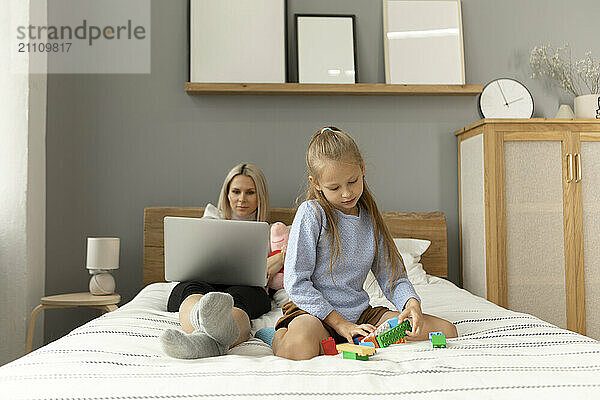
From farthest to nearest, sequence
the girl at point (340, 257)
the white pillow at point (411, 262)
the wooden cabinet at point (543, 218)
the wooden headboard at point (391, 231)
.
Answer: the wooden headboard at point (391, 231), the wooden cabinet at point (543, 218), the white pillow at point (411, 262), the girl at point (340, 257)

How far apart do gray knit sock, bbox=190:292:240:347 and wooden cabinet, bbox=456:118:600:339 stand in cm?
173

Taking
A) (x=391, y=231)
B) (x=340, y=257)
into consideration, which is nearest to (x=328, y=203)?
(x=340, y=257)

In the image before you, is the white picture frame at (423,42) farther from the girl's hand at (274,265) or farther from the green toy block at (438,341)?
the green toy block at (438,341)

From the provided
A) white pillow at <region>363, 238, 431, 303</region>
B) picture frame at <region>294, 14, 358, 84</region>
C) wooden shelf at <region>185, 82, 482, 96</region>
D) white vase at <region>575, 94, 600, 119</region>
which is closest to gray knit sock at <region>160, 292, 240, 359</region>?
white pillow at <region>363, 238, 431, 303</region>

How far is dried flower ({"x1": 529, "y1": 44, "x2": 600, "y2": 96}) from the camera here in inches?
126

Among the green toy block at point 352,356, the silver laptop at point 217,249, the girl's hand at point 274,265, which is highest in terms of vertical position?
the silver laptop at point 217,249

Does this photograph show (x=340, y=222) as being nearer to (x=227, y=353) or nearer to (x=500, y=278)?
(x=227, y=353)

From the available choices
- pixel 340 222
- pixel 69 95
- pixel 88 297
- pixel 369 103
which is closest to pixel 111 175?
pixel 69 95

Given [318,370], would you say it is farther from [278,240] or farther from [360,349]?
[278,240]

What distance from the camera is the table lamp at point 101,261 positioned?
273cm

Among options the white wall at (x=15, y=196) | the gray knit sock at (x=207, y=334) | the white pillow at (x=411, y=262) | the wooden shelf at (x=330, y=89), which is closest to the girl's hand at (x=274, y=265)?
the white pillow at (x=411, y=262)

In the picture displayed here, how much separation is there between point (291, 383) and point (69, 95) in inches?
99.3

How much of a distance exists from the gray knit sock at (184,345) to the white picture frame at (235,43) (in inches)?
77.4

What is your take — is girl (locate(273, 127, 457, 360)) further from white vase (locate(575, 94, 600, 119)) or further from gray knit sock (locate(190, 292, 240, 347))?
white vase (locate(575, 94, 600, 119))
